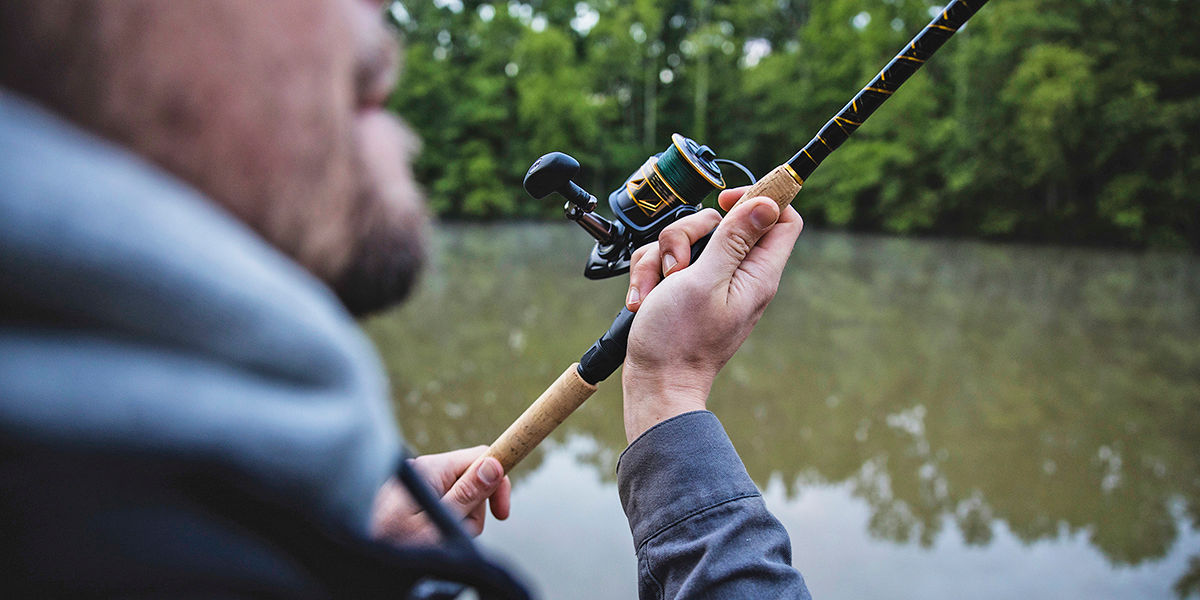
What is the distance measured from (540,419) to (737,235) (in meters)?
0.53

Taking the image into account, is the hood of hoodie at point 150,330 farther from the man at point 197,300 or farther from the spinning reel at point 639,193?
the spinning reel at point 639,193

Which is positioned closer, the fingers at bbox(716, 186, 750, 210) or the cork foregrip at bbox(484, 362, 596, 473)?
the cork foregrip at bbox(484, 362, 596, 473)

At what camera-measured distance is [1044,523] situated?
13.3 feet

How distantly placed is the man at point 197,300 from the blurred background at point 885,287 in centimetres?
33

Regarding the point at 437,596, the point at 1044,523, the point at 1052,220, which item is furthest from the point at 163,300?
the point at 1052,220

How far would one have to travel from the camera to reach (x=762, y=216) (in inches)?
55.4

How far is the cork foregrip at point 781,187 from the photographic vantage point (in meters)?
1.51

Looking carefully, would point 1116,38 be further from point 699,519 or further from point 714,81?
point 699,519

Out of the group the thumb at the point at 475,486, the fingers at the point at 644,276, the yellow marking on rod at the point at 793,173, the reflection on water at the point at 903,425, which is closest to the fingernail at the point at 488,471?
the thumb at the point at 475,486

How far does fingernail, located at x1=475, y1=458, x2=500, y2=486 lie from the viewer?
1.37 m

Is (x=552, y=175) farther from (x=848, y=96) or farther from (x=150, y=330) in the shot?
(x=848, y=96)

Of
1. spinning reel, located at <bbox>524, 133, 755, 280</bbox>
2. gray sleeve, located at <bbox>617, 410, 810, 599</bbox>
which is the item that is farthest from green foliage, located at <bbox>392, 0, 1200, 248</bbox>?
gray sleeve, located at <bbox>617, 410, 810, 599</bbox>

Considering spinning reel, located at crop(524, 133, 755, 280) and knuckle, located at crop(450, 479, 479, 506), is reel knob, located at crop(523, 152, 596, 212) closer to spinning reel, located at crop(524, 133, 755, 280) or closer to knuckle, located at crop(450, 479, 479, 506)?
spinning reel, located at crop(524, 133, 755, 280)

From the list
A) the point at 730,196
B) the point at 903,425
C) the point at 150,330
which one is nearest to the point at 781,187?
the point at 730,196
